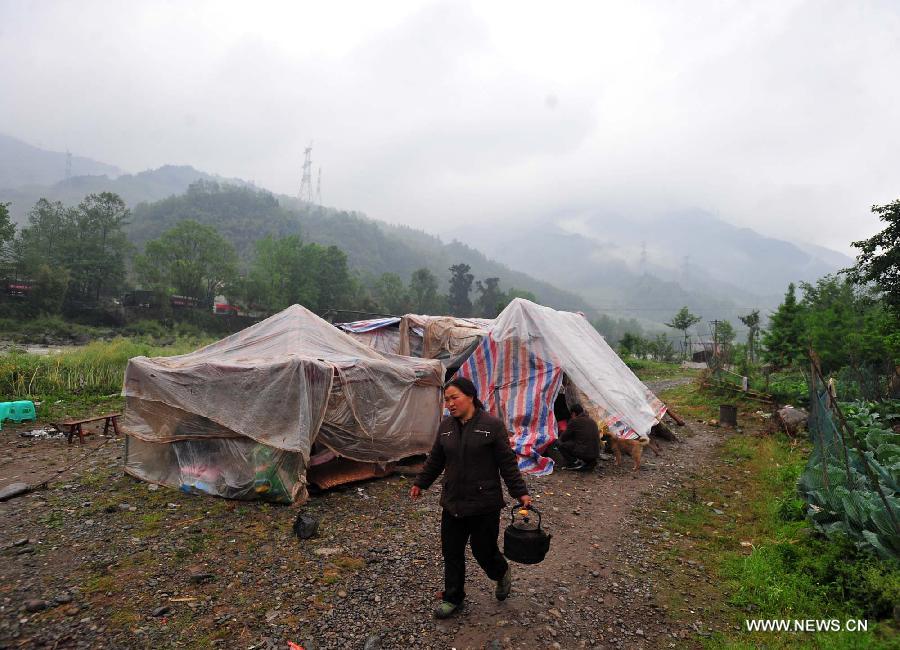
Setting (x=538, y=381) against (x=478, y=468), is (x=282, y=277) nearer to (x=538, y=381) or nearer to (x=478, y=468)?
(x=538, y=381)

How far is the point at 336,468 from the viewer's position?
6.77 metres

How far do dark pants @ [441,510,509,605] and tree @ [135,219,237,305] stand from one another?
5355 centimetres

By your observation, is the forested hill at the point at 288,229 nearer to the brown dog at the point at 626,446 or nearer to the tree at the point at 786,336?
the tree at the point at 786,336

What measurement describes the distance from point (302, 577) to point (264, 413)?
234 centimetres

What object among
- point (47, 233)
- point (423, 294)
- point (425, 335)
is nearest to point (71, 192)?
point (47, 233)

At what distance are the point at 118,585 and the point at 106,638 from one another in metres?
0.76

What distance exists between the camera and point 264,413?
5996 mm

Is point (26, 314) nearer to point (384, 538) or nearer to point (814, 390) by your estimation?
point (384, 538)

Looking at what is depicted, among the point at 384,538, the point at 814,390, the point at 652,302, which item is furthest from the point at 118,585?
the point at 652,302

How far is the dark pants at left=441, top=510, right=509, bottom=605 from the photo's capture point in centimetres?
349

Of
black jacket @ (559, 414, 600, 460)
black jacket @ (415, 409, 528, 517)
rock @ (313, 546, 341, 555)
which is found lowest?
rock @ (313, 546, 341, 555)

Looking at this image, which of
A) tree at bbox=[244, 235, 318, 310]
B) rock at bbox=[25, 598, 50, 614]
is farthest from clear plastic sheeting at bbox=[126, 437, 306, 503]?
tree at bbox=[244, 235, 318, 310]

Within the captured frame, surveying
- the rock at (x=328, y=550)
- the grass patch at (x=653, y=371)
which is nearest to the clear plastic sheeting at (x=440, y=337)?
the rock at (x=328, y=550)

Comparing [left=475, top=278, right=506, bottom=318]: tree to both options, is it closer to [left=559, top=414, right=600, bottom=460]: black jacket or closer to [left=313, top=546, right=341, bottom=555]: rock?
[left=559, top=414, right=600, bottom=460]: black jacket
